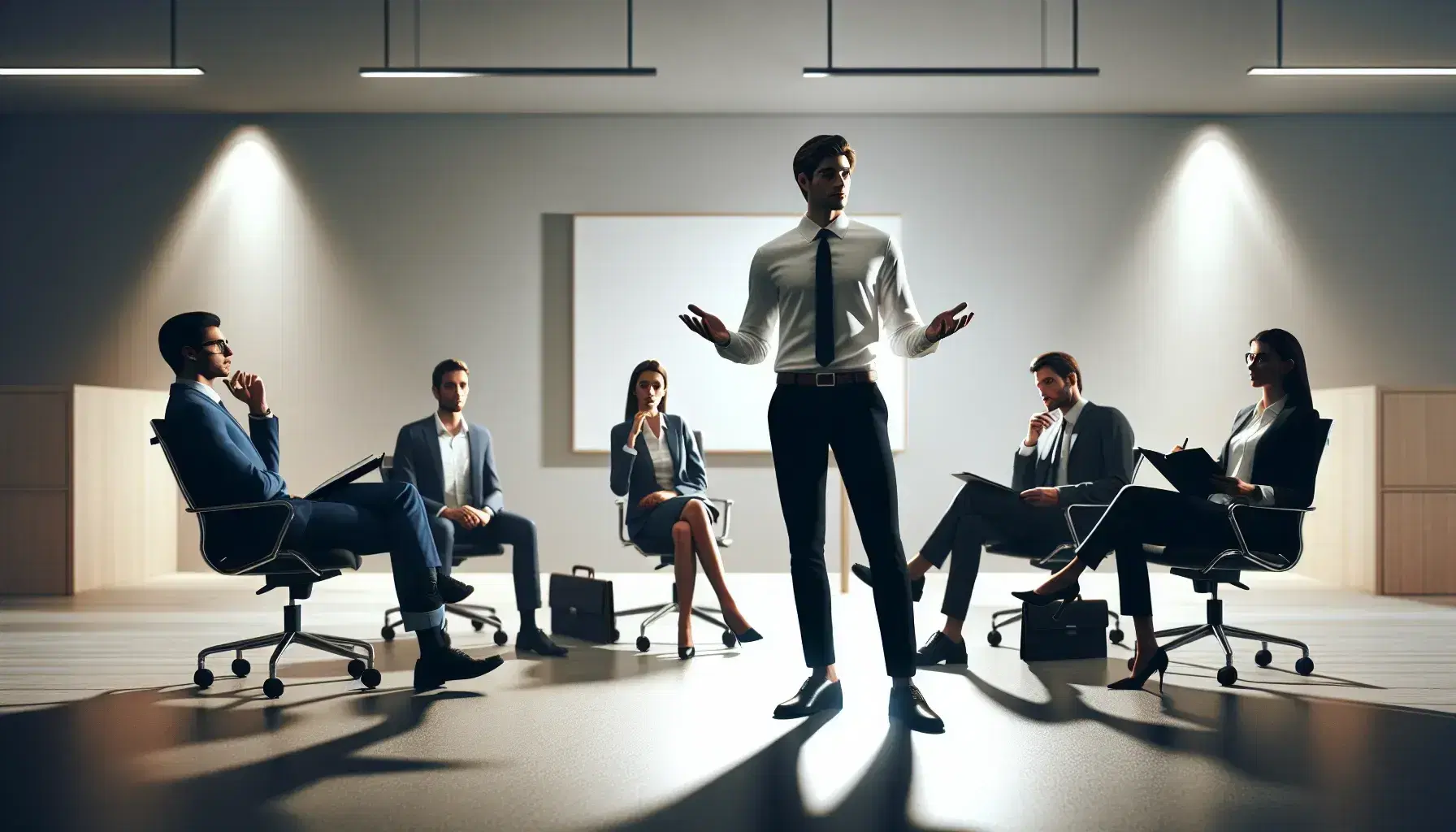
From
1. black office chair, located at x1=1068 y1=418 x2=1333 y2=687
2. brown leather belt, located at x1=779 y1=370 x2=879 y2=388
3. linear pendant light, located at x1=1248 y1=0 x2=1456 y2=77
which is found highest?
linear pendant light, located at x1=1248 y1=0 x2=1456 y2=77

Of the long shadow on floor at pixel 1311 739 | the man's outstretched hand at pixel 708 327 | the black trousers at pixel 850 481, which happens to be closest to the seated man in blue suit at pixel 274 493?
the black trousers at pixel 850 481

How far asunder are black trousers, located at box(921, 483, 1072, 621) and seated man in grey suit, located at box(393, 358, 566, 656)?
1.64 m

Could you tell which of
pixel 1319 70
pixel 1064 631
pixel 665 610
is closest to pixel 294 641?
pixel 665 610

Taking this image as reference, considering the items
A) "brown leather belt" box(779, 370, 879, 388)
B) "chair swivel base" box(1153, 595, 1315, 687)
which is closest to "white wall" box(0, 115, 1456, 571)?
"chair swivel base" box(1153, 595, 1315, 687)

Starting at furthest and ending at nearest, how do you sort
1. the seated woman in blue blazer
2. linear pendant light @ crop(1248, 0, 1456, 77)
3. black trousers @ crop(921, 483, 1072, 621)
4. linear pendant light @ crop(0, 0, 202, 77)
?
linear pendant light @ crop(0, 0, 202, 77) < linear pendant light @ crop(1248, 0, 1456, 77) < the seated woman in blue blazer < black trousers @ crop(921, 483, 1072, 621)

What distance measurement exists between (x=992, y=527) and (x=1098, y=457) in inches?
20.0

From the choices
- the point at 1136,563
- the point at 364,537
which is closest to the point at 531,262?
the point at 364,537

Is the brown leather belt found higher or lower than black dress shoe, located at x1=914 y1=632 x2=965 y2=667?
higher

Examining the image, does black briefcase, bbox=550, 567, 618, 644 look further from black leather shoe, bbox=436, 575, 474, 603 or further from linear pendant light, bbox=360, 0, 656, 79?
linear pendant light, bbox=360, 0, 656, 79

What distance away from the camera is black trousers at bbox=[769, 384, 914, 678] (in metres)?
3.01

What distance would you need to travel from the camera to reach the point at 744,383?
22.8ft

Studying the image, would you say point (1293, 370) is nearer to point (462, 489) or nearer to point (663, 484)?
point (663, 484)

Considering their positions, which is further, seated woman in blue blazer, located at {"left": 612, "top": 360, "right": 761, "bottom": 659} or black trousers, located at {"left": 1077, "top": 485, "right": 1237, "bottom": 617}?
seated woman in blue blazer, located at {"left": 612, "top": 360, "right": 761, "bottom": 659}

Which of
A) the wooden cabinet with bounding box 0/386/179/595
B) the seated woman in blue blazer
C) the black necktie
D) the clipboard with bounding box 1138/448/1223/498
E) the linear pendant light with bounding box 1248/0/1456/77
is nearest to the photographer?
the black necktie
